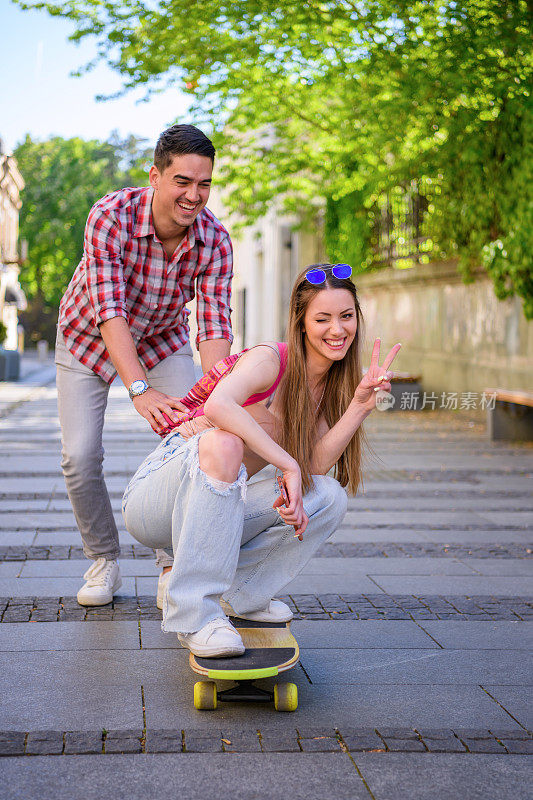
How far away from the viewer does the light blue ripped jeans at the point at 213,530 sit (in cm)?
321

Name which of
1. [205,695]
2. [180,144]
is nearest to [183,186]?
[180,144]

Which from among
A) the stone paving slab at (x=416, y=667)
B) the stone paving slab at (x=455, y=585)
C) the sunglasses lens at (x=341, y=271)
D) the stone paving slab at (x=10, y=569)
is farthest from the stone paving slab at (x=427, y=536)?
the sunglasses lens at (x=341, y=271)

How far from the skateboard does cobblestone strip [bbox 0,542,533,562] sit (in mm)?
2259

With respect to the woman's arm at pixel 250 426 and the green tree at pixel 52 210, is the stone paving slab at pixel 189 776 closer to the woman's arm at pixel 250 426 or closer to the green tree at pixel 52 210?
the woman's arm at pixel 250 426

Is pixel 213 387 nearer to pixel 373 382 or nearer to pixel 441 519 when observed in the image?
pixel 373 382

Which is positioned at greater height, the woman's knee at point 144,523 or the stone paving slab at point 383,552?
the woman's knee at point 144,523

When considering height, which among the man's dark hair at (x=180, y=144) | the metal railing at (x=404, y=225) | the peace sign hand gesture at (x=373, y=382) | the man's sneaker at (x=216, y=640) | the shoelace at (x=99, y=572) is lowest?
the shoelace at (x=99, y=572)

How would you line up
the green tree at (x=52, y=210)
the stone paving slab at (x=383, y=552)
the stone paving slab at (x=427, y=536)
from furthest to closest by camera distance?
1. the green tree at (x=52, y=210)
2. the stone paving slab at (x=427, y=536)
3. the stone paving slab at (x=383, y=552)

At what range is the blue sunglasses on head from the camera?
3.45 m

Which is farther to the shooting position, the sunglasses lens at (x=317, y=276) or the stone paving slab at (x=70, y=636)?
the stone paving slab at (x=70, y=636)

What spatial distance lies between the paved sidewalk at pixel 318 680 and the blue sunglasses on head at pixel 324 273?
1.36 metres

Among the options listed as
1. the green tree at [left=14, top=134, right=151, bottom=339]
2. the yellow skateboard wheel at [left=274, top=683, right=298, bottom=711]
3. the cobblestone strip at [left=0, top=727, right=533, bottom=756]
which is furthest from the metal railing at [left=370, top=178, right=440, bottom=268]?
the green tree at [left=14, top=134, right=151, bottom=339]

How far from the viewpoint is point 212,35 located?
38.4 feet

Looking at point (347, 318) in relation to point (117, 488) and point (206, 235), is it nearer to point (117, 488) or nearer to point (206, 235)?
point (206, 235)
